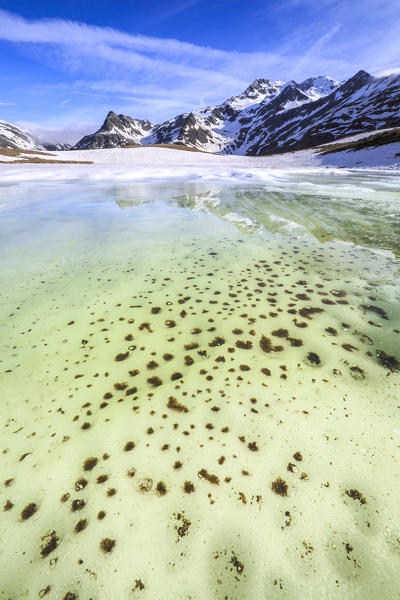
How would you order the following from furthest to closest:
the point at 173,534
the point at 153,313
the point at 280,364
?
1. the point at 153,313
2. the point at 280,364
3. the point at 173,534

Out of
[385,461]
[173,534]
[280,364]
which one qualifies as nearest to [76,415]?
[173,534]

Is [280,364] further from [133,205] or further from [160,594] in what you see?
[133,205]

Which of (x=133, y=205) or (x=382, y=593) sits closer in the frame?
(x=382, y=593)

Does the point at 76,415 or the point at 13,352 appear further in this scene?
the point at 13,352

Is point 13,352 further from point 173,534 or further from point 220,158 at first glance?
point 220,158

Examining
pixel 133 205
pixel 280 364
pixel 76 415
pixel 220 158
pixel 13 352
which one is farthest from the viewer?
pixel 220 158

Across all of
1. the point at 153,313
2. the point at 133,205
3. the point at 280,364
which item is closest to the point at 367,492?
the point at 280,364
